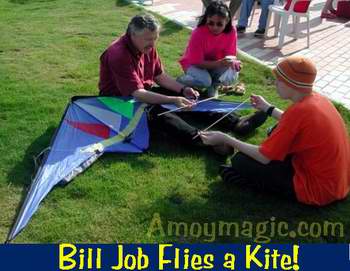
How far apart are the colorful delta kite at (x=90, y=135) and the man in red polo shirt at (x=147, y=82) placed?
106 mm

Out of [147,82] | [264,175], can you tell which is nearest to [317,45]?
[147,82]

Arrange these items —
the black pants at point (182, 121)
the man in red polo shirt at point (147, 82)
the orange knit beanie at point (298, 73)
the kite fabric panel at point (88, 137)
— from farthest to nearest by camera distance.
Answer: the black pants at point (182, 121) < the man in red polo shirt at point (147, 82) < the kite fabric panel at point (88, 137) < the orange knit beanie at point (298, 73)

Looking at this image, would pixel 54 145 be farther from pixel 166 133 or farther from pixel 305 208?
pixel 305 208

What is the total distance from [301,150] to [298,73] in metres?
0.50

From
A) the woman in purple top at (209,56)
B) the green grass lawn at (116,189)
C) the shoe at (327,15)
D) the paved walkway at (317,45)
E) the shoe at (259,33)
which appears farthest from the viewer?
the shoe at (327,15)

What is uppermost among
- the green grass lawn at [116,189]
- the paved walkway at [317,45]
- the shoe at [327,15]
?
the shoe at [327,15]

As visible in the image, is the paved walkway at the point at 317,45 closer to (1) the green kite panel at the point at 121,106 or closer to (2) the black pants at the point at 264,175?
(2) the black pants at the point at 264,175

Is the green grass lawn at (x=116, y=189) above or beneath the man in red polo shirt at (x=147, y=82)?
beneath

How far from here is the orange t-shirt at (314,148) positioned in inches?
113

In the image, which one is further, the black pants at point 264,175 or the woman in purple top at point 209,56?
the woman in purple top at point 209,56

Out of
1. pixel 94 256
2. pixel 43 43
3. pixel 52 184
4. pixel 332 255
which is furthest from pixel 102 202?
pixel 43 43

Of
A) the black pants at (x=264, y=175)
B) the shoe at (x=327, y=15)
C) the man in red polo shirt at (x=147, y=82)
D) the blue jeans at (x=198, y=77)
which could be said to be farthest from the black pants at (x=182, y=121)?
the shoe at (x=327, y=15)

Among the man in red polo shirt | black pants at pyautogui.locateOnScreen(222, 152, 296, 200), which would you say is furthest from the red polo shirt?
black pants at pyautogui.locateOnScreen(222, 152, 296, 200)

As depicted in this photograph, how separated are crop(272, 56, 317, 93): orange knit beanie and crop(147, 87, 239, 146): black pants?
108 centimetres
